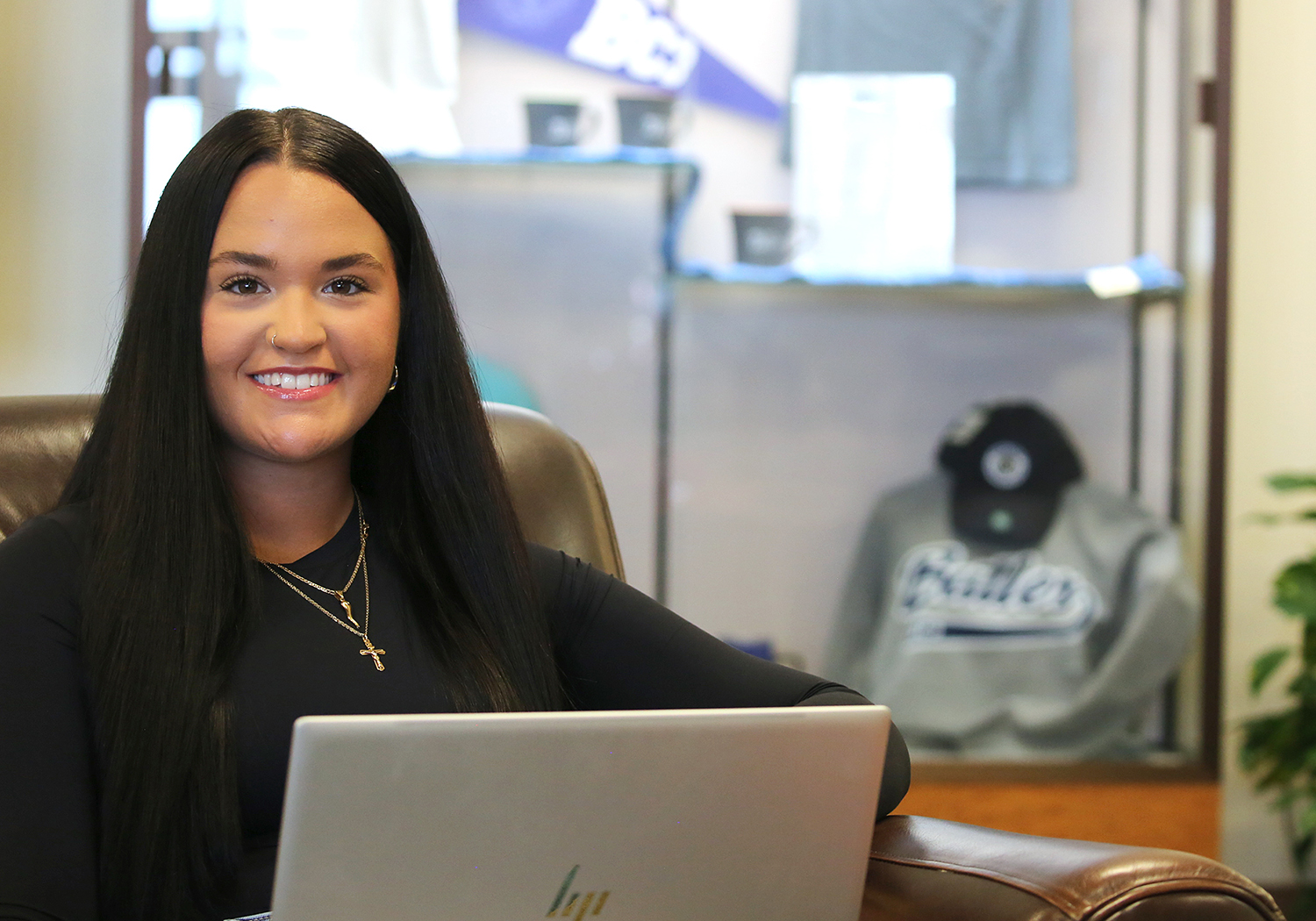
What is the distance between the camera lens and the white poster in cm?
234

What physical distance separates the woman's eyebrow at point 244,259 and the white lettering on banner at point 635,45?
139 centimetres

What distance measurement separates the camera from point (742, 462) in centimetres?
241

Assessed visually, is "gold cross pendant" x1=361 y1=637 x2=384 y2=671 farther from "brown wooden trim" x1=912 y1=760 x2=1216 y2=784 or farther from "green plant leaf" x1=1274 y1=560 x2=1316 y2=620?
"green plant leaf" x1=1274 y1=560 x2=1316 y2=620

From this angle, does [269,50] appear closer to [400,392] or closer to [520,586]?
[400,392]

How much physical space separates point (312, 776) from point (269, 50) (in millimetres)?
1851

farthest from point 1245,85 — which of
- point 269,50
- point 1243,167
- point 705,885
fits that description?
point 705,885

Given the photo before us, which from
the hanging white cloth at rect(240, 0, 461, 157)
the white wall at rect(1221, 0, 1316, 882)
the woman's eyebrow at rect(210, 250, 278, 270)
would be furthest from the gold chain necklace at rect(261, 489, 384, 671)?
the white wall at rect(1221, 0, 1316, 882)

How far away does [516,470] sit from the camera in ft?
4.73

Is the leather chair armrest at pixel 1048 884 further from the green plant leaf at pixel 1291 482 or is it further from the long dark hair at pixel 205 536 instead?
the green plant leaf at pixel 1291 482

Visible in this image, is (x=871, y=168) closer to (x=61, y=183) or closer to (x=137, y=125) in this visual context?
(x=137, y=125)

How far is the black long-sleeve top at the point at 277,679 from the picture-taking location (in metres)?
0.91

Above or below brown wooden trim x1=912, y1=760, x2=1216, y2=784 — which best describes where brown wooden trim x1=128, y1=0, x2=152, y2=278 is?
above

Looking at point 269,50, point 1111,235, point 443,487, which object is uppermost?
point 269,50

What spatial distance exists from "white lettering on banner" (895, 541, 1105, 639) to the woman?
48.1 inches
